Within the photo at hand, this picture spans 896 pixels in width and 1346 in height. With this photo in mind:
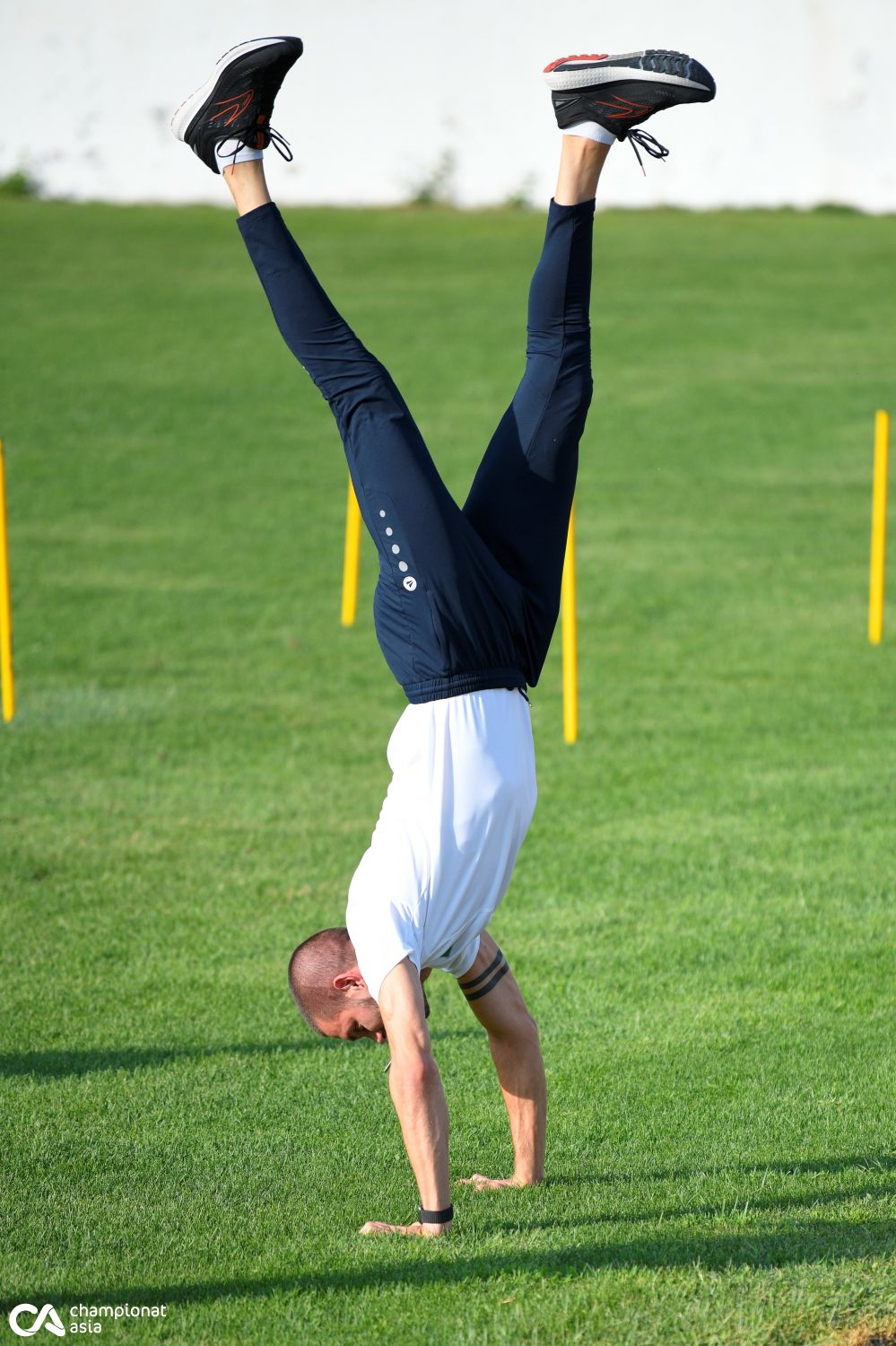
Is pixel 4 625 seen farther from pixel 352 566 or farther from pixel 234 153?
pixel 234 153

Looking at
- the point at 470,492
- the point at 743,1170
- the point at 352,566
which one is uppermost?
the point at 352,566

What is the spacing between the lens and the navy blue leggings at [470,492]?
14.0ft

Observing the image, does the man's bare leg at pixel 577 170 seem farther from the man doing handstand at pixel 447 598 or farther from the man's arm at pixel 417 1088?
the man's arm at pixel 417 1088

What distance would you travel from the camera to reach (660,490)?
20.7 metres

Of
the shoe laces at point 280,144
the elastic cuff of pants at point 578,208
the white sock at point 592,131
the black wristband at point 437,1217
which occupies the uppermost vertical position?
the shoe laces at point 280,144

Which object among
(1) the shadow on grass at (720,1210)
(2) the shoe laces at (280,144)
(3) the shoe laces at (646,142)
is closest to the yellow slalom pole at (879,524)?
(3) the shoe laces at (646,142)

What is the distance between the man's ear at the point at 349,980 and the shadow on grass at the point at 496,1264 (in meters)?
0.73

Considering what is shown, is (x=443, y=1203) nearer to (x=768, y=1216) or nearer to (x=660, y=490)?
(x=768, y=1216)

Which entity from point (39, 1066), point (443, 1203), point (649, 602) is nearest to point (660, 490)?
point (649, 602)

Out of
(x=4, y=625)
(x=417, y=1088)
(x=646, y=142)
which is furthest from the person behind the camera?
(x=4, y=625)

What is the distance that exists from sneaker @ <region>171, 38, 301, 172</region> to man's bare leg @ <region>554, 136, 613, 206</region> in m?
0.11

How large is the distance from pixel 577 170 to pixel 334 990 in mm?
2425

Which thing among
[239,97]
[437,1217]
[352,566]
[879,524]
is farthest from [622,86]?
[352,566]

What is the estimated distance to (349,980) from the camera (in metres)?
4.48
